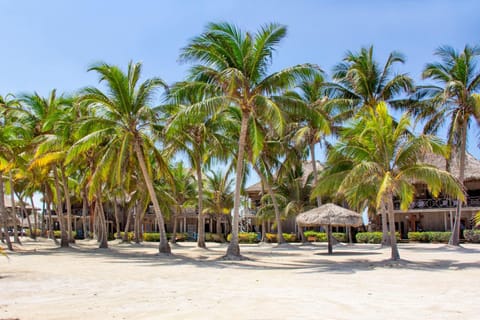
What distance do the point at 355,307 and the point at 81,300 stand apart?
4.28m

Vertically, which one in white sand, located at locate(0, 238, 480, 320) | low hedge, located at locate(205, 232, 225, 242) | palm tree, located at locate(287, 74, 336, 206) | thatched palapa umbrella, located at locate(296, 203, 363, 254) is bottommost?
low hedge, located at locate(205, 232, 225, 242)

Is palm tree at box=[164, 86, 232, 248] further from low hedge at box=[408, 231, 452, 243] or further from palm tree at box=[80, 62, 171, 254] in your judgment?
low hedge at box=[408, 231, 452, 243]

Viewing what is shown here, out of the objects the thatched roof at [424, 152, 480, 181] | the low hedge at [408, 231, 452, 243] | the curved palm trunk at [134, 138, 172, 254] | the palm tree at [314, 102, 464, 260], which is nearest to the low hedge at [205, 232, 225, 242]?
the low hedge at [408, 231, 452, 243]

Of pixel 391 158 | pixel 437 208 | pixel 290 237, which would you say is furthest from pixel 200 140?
pixel 437 208

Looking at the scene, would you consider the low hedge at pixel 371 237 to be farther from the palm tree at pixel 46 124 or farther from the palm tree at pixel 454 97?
the palm tree at pixel 46 124

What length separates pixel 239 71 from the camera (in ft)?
51.7

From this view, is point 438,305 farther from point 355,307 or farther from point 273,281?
point 273,281

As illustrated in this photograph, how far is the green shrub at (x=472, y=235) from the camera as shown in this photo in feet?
91.0

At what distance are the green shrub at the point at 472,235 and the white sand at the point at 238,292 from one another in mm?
15411

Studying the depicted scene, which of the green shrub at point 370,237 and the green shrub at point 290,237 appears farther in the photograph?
the green shrub at point 290,237

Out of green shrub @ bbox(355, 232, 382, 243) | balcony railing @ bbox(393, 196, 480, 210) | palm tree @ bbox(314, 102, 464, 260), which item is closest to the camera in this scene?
palm tree @ bbox(314, 102, 464, 260)

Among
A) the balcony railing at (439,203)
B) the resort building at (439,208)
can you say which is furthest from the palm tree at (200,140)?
the balcony railing at (439,203)

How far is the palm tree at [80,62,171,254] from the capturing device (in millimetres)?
18078

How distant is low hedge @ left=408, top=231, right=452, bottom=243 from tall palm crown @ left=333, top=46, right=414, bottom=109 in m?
8.67
